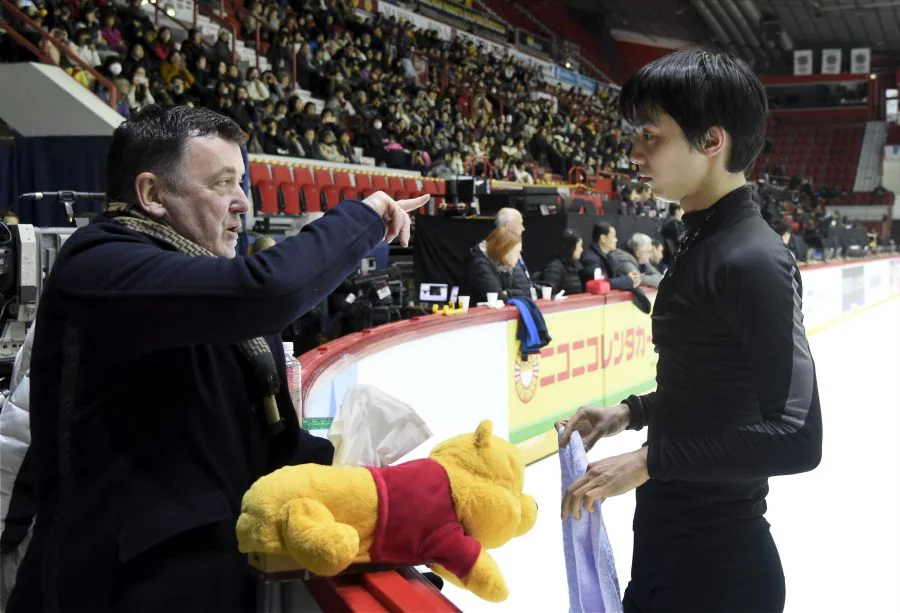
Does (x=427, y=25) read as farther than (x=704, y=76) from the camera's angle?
Yes

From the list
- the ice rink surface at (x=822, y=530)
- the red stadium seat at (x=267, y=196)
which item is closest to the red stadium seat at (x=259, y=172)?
the red stadium seat at (x=267, y=196)

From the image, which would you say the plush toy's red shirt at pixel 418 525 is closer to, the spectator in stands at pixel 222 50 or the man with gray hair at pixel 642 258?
the man with gray hair at pixel 642 258

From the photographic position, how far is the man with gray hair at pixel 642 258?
7.17m

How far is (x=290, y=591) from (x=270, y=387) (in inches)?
10.3

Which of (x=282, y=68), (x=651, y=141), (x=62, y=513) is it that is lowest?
(x=62, y=513)

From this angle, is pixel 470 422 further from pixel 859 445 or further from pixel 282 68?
pixel 282 68

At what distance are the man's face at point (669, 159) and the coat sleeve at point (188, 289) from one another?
529 mm

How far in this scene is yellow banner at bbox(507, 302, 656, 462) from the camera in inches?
191

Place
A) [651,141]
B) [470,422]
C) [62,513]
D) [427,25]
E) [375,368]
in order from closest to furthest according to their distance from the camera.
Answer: [62,513], [651,141], [375,368], [470,422], [427,25]

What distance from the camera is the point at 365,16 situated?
16.7 meters

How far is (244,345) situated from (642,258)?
22.4 feet

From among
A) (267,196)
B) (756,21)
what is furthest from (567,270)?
(756,21)

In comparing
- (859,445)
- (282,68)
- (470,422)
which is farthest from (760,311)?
(282,68)

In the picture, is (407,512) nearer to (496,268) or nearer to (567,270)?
(496,268)
